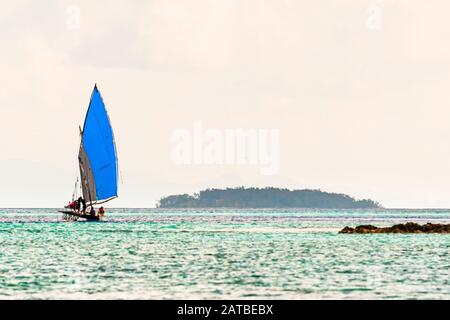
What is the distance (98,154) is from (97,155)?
16 cm

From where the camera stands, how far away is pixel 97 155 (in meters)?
120

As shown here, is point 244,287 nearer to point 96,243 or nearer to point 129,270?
point 129,270

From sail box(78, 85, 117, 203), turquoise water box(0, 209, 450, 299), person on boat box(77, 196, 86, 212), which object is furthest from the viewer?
person on boat box(77, 196, 86, 212)

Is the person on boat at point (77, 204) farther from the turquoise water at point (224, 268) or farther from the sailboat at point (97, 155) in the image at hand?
the turquoise water at point (224, 268)

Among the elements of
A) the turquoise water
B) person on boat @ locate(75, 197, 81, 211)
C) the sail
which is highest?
the sail

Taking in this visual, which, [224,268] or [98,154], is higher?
[98,154]

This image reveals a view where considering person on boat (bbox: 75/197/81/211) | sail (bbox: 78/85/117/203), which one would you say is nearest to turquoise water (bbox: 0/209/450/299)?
sail (bbox: 78/85/117/203)

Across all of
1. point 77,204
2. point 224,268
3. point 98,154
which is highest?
point 98,154

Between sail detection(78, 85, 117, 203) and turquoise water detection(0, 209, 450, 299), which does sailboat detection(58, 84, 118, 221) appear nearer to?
sail detection(78, 85, 117, 203)

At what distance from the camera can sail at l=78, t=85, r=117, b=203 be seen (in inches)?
4702

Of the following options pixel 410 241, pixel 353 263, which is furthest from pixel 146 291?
pixel 410 241

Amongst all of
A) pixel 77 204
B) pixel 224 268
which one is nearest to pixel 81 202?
pixel 77 204

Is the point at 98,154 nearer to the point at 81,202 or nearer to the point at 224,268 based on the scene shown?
the point at 81,202
